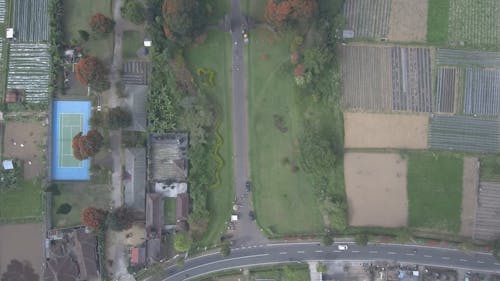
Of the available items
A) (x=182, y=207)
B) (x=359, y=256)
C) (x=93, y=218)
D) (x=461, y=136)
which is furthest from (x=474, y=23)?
(x=93, y=218)

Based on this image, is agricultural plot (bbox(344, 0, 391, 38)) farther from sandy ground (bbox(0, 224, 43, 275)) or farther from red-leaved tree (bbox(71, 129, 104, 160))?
sandy ground (bbox(0, 224, 43, 275))

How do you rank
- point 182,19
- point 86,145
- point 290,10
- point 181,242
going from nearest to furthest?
point 290,10, point 182,19, point 86,145, point 181,242

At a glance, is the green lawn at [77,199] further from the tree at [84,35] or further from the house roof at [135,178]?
the tree at [84,35]

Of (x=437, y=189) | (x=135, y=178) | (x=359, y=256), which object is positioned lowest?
(x=359, y=256)

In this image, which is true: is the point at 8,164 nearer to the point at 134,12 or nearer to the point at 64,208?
the point at 64,208

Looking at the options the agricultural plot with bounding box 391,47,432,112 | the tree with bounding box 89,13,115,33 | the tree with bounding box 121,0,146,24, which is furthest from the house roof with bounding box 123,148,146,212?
the agricultural plot with bounding box 391,47,432,112

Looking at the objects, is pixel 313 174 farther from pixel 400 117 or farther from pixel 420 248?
pixel 420 248

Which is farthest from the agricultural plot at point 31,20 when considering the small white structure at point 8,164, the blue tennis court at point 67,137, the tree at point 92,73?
the small white structure at point 8,164

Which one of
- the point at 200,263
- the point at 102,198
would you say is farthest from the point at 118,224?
the point at 200,263
